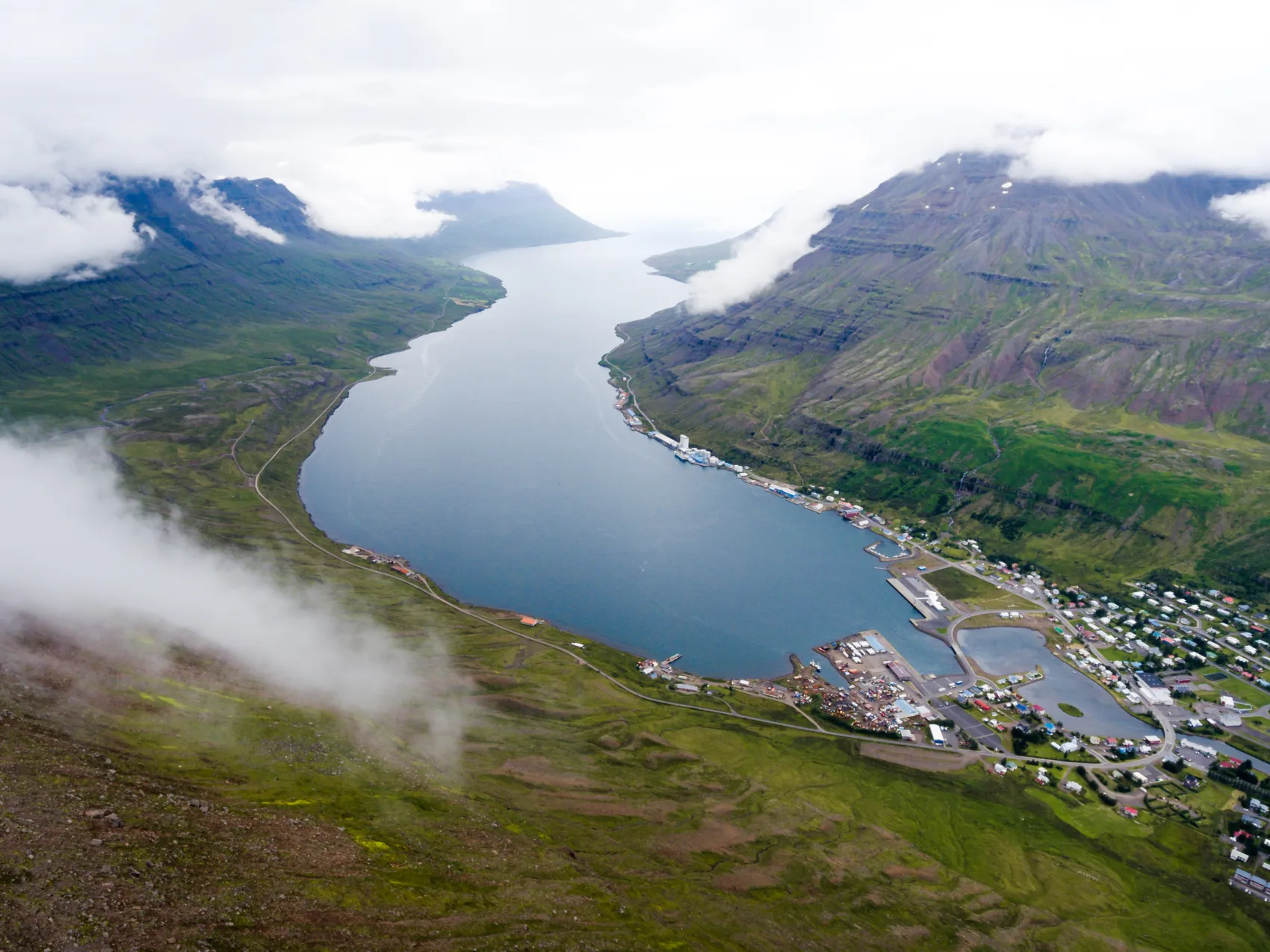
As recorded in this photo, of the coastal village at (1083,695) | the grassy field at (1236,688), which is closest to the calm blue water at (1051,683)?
the coastal village at (1083,695)

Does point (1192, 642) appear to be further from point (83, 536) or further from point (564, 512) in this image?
point (83, 536)

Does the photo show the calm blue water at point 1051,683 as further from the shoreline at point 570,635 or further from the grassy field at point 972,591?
the grassy field at point 972,591

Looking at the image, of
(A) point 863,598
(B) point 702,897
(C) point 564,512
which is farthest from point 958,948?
(C) point 564,512

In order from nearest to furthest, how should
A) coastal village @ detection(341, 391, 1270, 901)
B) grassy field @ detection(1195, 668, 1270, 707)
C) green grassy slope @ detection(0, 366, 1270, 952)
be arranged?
green grassy slope @ detection(0, 366, 1270, 952) → coastal village @ detection(341, 391, 1270, 901) → grassy field @ detection(1195, 668, 1270, 707)

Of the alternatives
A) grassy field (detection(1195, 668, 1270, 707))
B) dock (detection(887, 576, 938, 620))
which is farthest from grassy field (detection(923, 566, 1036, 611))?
grassy field (detection(1195, 668, 1270, 707))

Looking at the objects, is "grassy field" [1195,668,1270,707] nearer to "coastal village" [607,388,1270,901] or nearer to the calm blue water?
"coastal village" [607,388,1270,901]
